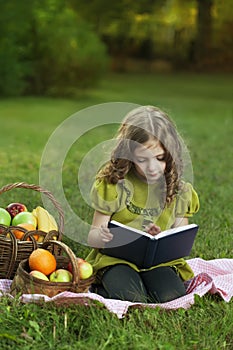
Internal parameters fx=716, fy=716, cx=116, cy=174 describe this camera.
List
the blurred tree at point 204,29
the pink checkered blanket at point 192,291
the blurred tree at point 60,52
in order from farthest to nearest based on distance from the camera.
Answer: the blurred tree at point 204,29, the blurred tree at point 60,52, the pink checkered blanket at point 192,291

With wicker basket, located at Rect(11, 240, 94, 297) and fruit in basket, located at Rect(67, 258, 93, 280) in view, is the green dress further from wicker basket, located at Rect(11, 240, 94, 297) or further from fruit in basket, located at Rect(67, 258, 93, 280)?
wicker basket, located at Rect(11, 240, 94, 297)

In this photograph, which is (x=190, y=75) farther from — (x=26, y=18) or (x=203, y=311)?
(x=203, y=311)

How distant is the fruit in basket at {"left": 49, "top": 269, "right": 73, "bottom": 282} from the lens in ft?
11.4

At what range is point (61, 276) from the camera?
3486mm

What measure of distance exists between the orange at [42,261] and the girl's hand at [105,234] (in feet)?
1.00

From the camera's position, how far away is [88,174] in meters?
6.88

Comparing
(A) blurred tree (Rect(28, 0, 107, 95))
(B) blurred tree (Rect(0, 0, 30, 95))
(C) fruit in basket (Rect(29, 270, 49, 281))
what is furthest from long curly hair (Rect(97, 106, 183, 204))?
(A) blurred tree (Rect(28, 0, 107, 95))

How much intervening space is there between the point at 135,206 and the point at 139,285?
46cm

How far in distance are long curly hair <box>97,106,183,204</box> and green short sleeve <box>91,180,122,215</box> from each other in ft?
0.11

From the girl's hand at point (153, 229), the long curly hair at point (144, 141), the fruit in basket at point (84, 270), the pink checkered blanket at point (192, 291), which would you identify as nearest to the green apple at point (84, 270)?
the fruit in basket at point (84, 270)

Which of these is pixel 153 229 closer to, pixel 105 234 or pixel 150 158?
pixel 105 234

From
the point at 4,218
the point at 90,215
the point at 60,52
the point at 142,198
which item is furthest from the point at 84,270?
the point at 60,52

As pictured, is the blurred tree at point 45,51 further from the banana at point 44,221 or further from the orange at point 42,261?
the orange at point 42,261

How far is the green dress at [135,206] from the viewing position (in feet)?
12.7
